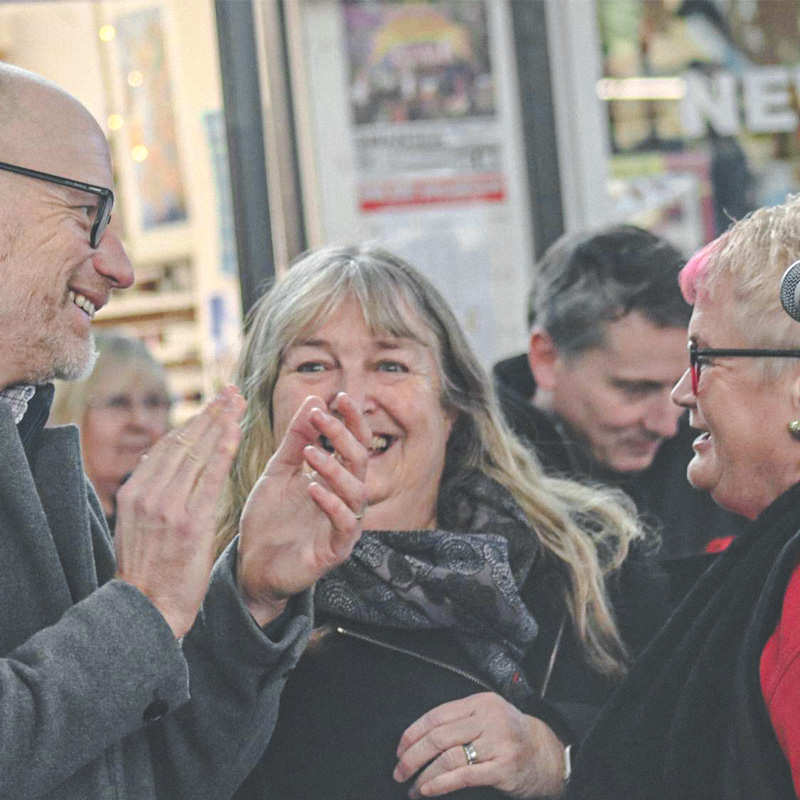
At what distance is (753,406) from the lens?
7.25 feet

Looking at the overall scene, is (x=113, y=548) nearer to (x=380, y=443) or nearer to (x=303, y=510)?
(x=303, y=510)

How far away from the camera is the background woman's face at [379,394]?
2754mm

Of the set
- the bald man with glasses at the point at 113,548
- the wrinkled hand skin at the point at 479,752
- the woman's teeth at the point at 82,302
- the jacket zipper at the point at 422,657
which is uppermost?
the woman's teeth at the point at 82,302

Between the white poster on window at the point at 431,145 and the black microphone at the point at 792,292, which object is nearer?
the black microphone at the point at 792,292

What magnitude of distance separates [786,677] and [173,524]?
2.91ft

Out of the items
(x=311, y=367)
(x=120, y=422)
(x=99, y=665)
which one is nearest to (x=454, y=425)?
(x=311, y=367)

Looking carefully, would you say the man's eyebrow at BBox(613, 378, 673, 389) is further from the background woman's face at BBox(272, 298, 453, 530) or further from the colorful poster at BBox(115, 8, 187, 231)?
the colorful poster at BBox(115, 8, 187, 231)

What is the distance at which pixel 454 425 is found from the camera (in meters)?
3.01

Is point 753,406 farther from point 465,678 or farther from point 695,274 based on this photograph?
point 465,678

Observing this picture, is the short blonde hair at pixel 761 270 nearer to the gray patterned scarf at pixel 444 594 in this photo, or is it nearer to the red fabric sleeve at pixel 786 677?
the red fabric sleeve at pixel 786 677

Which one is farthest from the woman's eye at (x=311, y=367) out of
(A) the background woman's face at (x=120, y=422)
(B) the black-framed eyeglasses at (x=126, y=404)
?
(B) the black-framed eyeglasses at (x=126, y=404)

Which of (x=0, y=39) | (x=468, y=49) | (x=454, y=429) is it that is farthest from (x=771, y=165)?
(x=0, y=39)

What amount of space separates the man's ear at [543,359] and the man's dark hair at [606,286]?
2 centimetres

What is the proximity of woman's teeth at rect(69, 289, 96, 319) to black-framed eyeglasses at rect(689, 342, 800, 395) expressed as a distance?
103 centimetres
